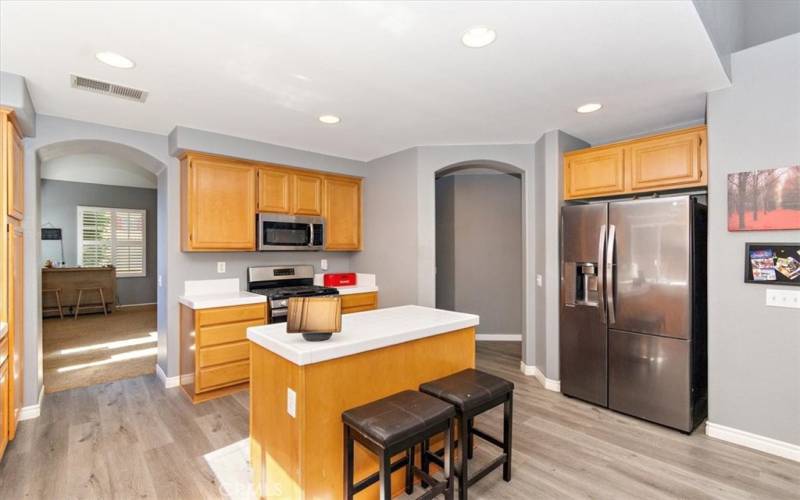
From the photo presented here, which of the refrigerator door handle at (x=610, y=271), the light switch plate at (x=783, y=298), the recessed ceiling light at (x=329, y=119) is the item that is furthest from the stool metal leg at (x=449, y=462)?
the recessed ceiling light at (x=329, y=119)

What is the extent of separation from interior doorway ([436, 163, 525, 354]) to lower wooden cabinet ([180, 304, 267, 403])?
119 inches

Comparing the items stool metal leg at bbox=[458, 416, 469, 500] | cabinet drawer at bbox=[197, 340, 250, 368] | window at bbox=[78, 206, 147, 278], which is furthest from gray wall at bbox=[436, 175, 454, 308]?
window at bbox=[78, 206, 147, 278]

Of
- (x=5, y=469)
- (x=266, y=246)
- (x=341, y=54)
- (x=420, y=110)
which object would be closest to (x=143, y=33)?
(x=341, y=54)

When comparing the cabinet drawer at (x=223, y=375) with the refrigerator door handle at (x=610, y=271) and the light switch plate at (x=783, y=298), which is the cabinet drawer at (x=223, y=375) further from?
the light switch plate at (x=783, y=298)

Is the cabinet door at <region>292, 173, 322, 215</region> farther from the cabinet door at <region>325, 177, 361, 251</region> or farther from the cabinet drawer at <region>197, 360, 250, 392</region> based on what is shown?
the cabinet drawer at <region>197, 360, 250, 392</region>

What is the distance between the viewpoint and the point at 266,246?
4066 millimetres

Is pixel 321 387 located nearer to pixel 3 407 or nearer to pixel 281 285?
pixel 3 407

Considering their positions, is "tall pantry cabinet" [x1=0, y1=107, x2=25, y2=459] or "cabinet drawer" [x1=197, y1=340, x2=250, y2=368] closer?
"tall pantry cabinet" [x1=0, y1=107, x2=25, y2=459]

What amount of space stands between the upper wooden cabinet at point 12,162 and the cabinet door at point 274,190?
5.99 feet

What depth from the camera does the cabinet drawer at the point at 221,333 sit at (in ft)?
A: 10.9

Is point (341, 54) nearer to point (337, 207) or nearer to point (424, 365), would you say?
point (424, 365)

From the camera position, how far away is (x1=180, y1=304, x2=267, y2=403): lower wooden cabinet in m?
3.33

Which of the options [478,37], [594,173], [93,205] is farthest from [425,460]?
[93,205]

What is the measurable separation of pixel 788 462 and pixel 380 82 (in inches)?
143
